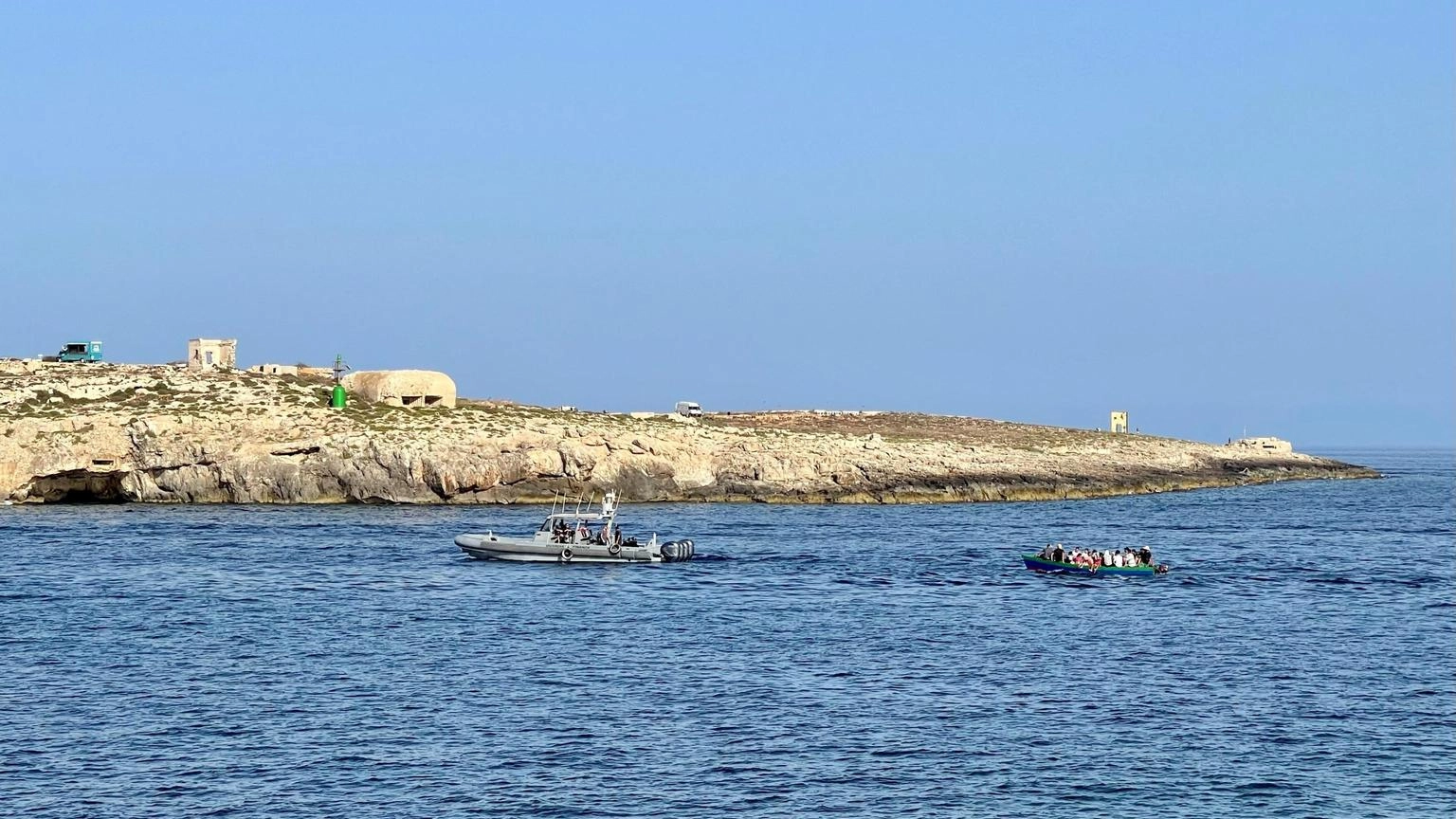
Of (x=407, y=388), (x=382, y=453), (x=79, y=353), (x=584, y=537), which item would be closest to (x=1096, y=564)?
(x=584, y=537)

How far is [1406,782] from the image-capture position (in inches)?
1588

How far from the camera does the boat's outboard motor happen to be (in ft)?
294

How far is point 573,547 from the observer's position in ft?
299

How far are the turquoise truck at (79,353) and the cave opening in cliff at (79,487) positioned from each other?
118ft

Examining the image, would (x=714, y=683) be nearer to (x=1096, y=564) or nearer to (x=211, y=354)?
(x=1096, y=564)

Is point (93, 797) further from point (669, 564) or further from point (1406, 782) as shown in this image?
point (669, 564)

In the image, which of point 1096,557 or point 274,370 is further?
point 274,370

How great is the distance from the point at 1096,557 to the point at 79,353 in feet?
378

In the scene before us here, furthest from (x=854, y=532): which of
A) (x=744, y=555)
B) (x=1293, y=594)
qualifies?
(x=1293, y=594)

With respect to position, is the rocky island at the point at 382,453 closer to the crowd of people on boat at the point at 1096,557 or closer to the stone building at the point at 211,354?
the stone building at the point at 211,354

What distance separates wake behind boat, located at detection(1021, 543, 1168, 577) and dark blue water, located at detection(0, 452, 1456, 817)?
63.4 inches

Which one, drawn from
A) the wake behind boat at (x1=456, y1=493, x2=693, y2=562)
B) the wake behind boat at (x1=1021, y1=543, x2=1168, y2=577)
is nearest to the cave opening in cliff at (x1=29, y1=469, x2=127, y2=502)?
the wake behind boat at (x1=456, y1=493, x2=693, y2=562)

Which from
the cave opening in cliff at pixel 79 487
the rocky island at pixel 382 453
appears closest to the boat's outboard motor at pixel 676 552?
the rocky island at pixel 382 453

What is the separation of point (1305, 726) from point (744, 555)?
48966 millimetres
